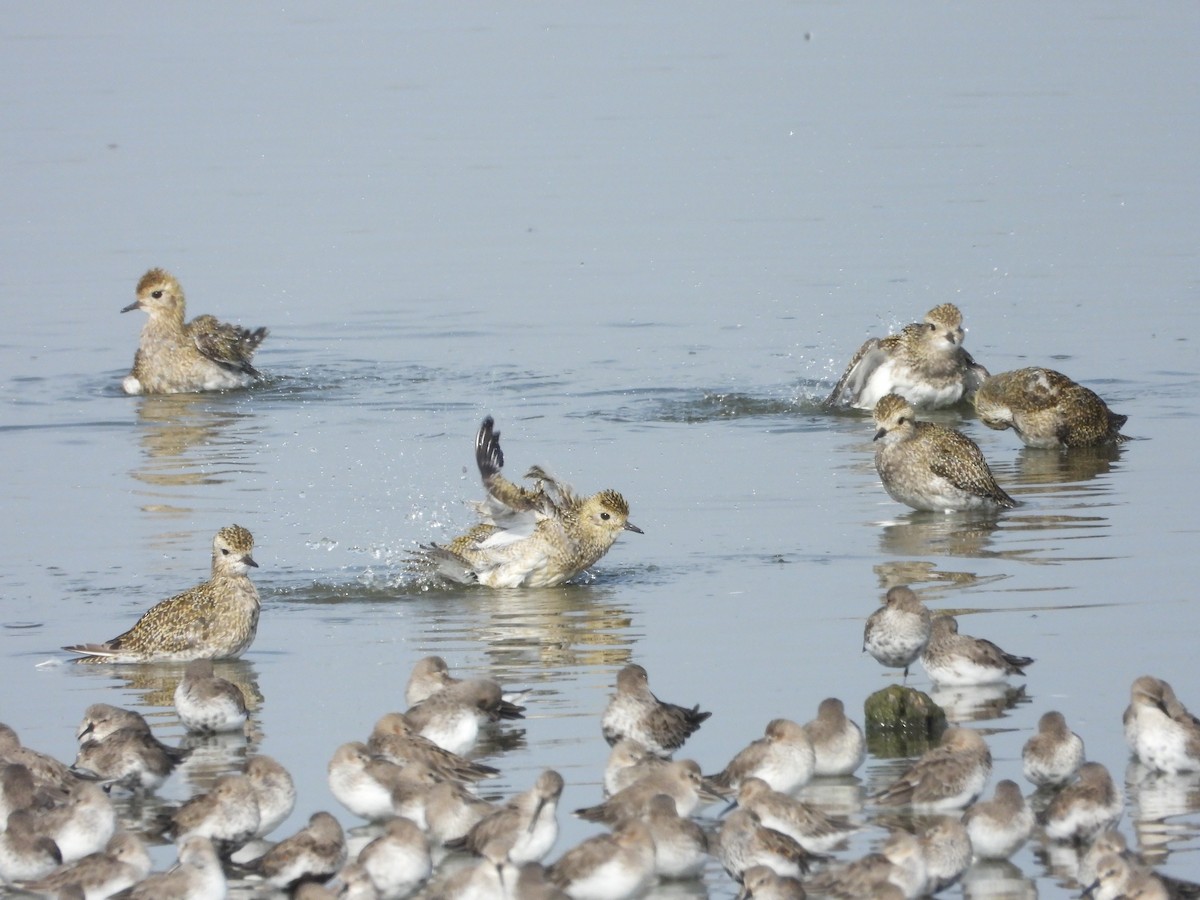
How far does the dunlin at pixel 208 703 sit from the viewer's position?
12.3m

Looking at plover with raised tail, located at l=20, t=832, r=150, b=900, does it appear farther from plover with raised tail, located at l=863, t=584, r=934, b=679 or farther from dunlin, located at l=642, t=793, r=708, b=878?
plover with raised tail, located at l=863, t=584, r=934, b=679

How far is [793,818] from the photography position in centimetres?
1020

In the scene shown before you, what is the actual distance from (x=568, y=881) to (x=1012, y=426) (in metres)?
11.7

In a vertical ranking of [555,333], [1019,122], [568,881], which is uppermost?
[1019,122]

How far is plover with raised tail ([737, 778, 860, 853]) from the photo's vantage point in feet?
33.4

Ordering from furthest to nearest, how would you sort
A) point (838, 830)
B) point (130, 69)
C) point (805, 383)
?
1. point (130, 69)
2. point (805, 383)
3. point (838, 830)

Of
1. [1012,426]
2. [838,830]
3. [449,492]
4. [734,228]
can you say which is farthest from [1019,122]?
[838,830]

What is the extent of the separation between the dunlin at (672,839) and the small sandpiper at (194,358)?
47.2 ft

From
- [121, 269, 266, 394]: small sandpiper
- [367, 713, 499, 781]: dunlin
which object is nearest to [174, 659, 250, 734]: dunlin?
[367, 713, 499, 781]: dunlin

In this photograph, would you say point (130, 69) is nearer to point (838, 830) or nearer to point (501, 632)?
point (501, 632)

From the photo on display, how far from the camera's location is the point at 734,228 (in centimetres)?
2941

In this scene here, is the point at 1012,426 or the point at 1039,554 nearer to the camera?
the point at 1039,554

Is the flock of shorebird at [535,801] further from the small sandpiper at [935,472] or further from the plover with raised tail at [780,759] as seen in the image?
the small sandpiper at [935,472]

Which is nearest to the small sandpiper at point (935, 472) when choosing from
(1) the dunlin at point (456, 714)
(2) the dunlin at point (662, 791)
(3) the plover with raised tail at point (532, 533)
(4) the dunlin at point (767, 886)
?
(3) the plover with raised tail at point (532, 533)
